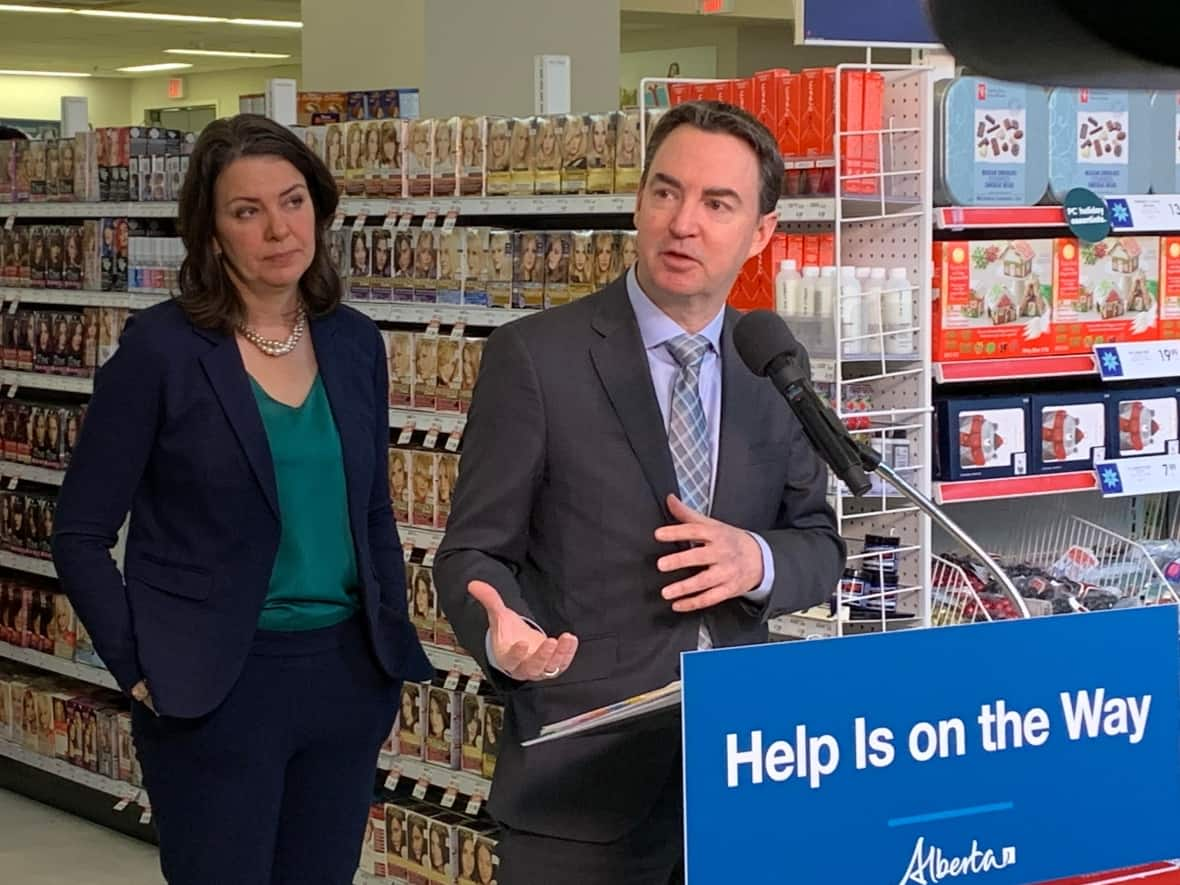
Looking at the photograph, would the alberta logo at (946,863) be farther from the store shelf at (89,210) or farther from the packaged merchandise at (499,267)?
the store shelf at (89,210)

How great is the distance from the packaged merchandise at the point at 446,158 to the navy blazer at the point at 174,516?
1932mm

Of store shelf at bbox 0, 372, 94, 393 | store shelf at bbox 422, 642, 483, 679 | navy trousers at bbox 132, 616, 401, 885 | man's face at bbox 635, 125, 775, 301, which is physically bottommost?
store shelf at bbox 422, 642, 483, 679

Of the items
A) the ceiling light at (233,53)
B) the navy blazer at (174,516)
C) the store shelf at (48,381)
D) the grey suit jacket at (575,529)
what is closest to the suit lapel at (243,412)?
the navy blazer at (174,516)

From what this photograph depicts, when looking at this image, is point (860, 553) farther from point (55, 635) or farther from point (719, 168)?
point (55, 635)

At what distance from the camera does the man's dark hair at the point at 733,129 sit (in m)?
2.23

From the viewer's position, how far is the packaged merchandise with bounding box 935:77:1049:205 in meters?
3.87

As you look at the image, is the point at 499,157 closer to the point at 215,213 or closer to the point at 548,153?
the point at 548,153

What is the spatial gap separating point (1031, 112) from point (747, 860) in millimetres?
2665

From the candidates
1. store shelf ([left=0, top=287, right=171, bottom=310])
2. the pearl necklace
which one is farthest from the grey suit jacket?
store shelf ([left=0, top=287, right=171, bottom=310])

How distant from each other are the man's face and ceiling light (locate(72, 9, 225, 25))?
1441 cm

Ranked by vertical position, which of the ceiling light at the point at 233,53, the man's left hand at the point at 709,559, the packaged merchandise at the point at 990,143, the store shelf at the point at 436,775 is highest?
the ceiling light at the point at 233,53

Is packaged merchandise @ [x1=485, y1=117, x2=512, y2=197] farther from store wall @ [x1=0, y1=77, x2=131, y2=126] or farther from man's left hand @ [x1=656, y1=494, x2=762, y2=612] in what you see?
store wall @ [x1=0, y1=77, x2=131, y2=126]

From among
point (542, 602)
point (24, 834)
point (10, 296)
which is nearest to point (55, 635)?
point (24, 834)

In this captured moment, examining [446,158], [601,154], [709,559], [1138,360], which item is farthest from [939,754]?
[446,158]
